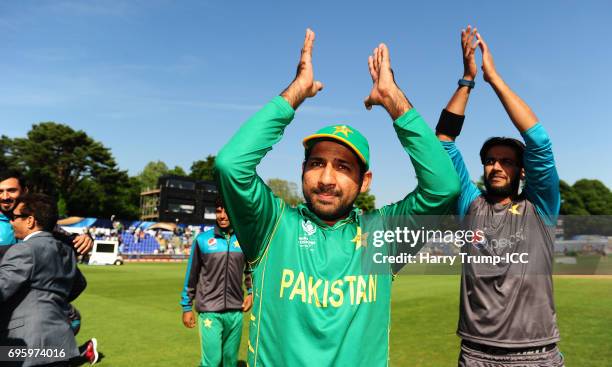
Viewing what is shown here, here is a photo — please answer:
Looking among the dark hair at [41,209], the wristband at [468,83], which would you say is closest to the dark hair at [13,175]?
the dark hair at [41,209]

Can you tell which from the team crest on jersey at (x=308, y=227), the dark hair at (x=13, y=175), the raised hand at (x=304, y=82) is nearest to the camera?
the raised hand at (x=304, y=82)

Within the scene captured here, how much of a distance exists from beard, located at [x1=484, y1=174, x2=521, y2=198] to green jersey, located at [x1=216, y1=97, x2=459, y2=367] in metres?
1.68

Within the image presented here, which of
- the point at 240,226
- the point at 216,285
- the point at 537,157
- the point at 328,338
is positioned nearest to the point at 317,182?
the point at 240,226

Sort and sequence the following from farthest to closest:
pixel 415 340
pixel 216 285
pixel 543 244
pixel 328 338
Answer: pixel 415 340 → pixel 216 285 → pixel 543 244 → pixel 328 338

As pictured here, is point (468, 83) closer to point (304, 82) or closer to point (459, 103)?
point (459, 103)

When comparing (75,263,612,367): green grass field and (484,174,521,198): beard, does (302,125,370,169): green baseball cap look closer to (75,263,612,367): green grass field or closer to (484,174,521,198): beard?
(484,174,521,198): beard

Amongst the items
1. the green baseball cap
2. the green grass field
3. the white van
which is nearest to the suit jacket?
the green baseball cap

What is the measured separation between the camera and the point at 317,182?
218 cm

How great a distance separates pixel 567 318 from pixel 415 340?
4.69m

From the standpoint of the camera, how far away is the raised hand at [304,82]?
2143 millimetres

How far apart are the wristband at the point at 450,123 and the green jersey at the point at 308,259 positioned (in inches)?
53.4

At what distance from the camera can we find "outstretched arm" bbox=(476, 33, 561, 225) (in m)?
3.00

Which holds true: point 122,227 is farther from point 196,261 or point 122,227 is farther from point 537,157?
point 537,157

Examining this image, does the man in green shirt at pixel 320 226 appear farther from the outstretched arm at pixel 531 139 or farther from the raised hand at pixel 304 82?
the outstretched arm at pixel 531 139
